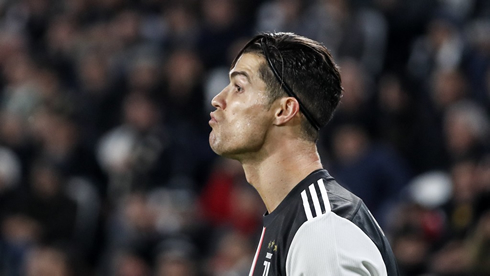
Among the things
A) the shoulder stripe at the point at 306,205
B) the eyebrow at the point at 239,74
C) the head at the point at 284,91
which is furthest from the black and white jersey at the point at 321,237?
the eyebrow at the point at 239,74

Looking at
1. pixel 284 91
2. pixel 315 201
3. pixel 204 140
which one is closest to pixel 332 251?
pixel 315 201

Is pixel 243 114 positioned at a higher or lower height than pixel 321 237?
higher

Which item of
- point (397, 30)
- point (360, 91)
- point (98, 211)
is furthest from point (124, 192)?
point (397, 30)

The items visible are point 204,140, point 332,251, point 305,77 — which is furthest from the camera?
point 204,140

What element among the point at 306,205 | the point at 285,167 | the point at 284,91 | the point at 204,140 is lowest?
the point at 306,205

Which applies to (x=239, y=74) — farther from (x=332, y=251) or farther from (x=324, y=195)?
(x=332, y=251)

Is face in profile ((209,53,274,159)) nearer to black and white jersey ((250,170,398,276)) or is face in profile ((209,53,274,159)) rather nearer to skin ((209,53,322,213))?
skin ((209,53,322,213))

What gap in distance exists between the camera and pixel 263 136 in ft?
10.3

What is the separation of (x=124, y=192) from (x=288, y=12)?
2.64 meters

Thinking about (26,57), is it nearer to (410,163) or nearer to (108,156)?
(108,156)

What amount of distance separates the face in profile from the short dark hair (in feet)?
0.13

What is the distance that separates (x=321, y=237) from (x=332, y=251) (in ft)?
0.23

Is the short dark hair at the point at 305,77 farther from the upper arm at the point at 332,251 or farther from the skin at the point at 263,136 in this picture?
the upper arm at the point at 332,251

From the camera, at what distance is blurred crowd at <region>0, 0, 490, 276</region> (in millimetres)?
7086
